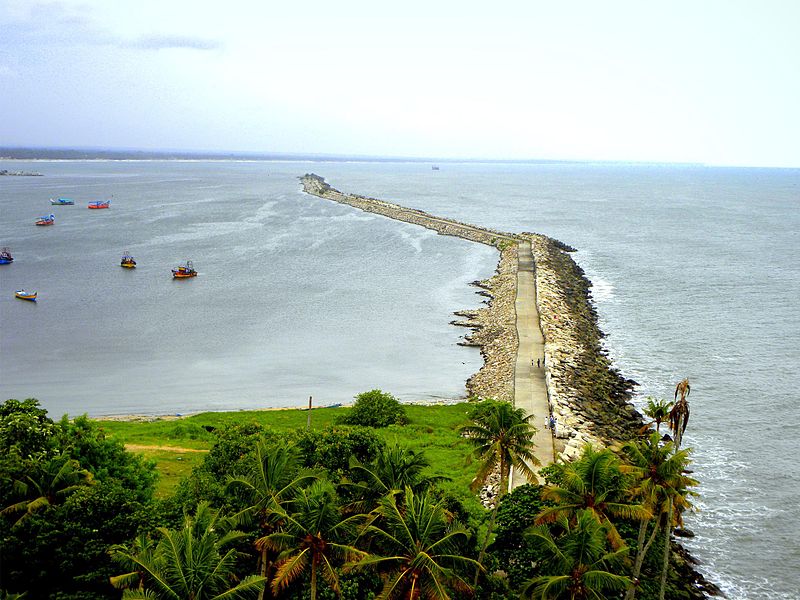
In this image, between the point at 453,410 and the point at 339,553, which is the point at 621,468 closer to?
the point at 339,553

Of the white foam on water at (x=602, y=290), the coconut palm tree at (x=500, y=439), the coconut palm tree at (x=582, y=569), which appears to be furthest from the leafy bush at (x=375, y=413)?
the white foam on water at (x=602, y=290)

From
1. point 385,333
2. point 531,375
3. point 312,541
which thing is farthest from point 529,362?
point 312,541

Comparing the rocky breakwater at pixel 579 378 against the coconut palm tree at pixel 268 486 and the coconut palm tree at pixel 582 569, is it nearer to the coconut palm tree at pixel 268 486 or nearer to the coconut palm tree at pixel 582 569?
the coconut palm tree at pixel 582 569

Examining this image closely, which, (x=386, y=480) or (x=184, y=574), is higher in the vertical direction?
(x=184, y=574)

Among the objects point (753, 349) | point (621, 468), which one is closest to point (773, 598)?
point (621, 468)

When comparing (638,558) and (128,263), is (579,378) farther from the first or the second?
(128,263)

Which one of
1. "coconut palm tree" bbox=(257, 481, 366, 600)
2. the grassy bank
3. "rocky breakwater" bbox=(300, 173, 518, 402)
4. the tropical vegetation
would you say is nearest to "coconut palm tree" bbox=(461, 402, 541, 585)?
the tropical vegetation
